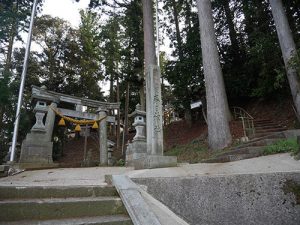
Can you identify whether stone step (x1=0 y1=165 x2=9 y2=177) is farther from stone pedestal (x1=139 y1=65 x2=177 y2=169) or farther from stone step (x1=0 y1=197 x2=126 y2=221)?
stone step (x1=0 y1=197 x2=126 y2=221)

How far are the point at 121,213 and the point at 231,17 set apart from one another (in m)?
14.9

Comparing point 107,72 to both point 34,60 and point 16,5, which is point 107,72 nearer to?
point 34,60

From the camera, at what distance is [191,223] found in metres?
2.46

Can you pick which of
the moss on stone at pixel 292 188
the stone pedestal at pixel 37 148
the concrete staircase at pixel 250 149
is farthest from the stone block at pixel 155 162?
the stone pedestal at pixel 37 148

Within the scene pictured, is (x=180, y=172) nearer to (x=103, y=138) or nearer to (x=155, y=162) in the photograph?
(x=155, y=162)

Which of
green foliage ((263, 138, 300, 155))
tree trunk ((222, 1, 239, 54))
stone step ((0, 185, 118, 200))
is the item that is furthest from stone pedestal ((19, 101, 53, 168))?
tree trunk ((222, 1, 239, 54))

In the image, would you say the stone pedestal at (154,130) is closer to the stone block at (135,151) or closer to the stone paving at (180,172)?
the stone paving at (180,172)

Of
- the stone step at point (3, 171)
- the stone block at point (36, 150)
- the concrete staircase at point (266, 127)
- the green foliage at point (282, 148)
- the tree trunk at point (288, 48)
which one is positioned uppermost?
the tree trunk at point (288, 48)

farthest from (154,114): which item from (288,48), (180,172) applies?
(288,48)

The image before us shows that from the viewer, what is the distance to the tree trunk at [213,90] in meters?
7.90

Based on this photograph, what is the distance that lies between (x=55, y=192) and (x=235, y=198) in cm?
197

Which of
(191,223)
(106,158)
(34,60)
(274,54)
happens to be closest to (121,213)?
(191,223)

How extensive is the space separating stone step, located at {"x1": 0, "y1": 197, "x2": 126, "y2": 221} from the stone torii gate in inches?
250

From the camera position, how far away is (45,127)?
8.81m
